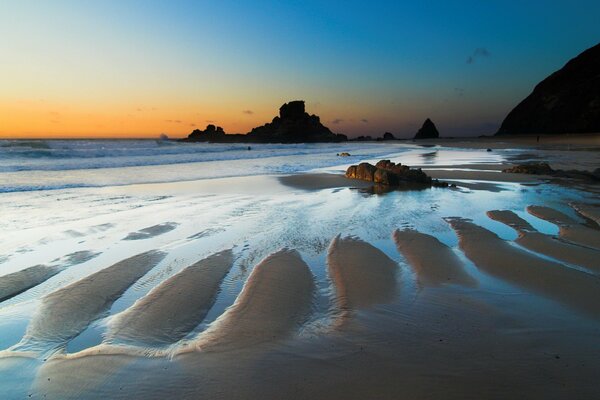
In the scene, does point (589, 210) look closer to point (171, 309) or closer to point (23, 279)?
point (171, 309)

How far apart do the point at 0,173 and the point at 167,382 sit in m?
21.9

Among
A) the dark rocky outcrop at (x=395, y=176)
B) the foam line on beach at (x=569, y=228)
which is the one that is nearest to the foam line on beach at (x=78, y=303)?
the foam line on beach at (x=569, y=228)

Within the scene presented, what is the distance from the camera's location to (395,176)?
14.1 meters

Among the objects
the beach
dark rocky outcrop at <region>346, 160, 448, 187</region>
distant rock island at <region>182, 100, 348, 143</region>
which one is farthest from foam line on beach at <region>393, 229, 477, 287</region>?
distant rock island at <region>182, 100, 348, 143</region>

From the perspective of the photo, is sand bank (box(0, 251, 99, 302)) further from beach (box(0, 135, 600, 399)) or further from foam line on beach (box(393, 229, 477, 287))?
foam line on beach (box(393, 229, 477, 287))

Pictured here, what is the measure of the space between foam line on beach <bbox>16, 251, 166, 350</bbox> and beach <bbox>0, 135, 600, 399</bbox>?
0.07 ft

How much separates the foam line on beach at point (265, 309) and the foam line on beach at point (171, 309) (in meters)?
0.28

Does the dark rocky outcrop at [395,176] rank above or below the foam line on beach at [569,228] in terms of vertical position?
above

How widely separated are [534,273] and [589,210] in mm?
5325

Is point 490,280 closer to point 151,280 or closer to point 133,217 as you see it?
point 151,280

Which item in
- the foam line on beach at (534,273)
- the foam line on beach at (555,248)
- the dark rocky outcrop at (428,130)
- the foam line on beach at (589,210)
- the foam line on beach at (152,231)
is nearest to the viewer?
the foam line on beach at (534,273)

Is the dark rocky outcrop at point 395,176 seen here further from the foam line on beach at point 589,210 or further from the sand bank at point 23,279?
the sand bank at point 23,279

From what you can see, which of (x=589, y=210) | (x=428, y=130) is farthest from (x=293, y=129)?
(x=589, y=210)

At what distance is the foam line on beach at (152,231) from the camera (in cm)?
684
